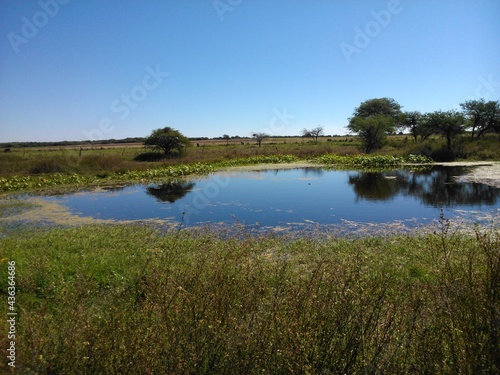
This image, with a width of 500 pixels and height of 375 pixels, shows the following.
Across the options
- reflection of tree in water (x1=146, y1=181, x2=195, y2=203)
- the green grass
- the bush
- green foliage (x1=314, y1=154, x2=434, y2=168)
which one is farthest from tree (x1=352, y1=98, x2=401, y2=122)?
the green grass

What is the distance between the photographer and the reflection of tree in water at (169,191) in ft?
53.5

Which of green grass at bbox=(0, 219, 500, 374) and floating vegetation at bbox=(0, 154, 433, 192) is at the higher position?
floating vegetation at bbox=(0, 154, 433, 192)

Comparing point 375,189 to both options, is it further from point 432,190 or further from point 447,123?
point 447,123

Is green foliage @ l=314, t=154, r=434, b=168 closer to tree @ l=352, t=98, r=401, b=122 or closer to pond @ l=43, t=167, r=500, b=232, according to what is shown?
pond @ l=43, t=167, r=500, b=232

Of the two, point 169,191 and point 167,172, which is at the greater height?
point 167,172

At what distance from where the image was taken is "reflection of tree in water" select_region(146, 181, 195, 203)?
16.3 m

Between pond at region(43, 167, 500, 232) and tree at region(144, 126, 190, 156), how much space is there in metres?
19.0

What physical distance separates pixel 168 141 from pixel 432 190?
98.7 ft

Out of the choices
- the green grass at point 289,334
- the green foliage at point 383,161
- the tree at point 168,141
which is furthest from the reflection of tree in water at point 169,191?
the green foliage at point 383,161

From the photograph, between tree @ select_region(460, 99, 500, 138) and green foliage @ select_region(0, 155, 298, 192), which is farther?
tree @ select_region(460, 99, 500, 138)

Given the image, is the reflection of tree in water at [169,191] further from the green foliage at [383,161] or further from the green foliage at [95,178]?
the green foliage at [383,161]

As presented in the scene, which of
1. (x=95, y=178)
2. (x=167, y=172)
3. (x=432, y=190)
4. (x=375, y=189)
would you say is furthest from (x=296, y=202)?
(x=95, y=178)

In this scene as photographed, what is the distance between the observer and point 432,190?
52.4 feet

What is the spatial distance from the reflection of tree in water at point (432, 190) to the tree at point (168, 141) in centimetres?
2460
